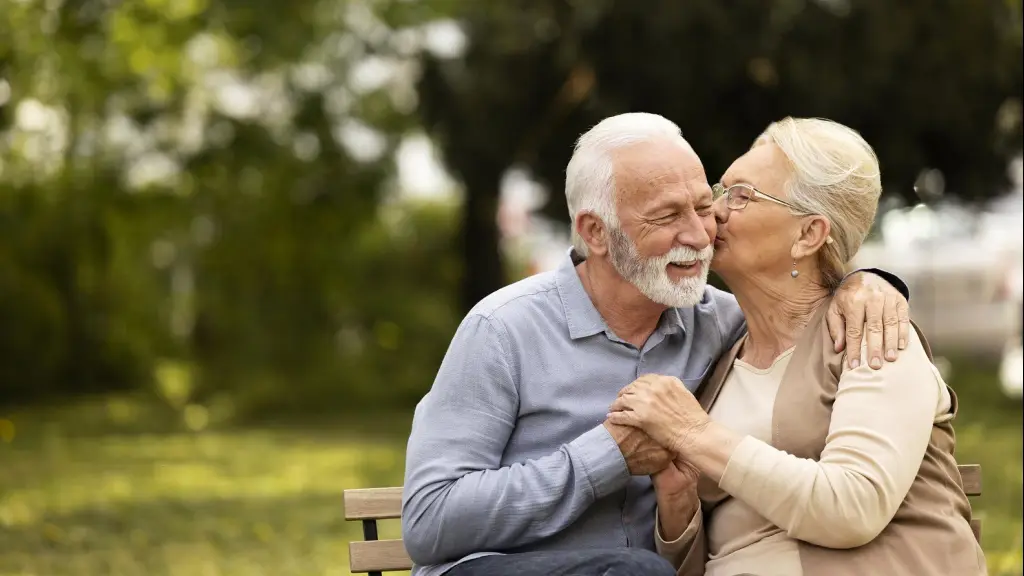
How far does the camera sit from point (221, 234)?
1883cm

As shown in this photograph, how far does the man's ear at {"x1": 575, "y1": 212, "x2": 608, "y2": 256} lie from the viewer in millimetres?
3240

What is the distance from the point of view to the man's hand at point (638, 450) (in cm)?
295

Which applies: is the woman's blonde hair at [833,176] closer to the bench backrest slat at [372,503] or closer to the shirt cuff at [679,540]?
the shirt cuff at [679,540]

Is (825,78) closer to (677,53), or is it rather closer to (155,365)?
(677,53)

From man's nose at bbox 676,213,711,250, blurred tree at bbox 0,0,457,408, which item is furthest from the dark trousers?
blurred tree at bbox 0,0,457,408

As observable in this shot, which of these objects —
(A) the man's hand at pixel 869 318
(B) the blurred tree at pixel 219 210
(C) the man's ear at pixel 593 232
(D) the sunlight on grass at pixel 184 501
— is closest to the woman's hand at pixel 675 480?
(A) the man's hand at pixel 869 318

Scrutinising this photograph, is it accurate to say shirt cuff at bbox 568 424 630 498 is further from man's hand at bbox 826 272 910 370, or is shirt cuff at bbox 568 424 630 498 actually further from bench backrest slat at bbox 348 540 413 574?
Answer: bench backrest slat at bbox 348 540 413 574

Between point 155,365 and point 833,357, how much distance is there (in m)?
18.3

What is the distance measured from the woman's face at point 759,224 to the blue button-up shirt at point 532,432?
0.25 meters

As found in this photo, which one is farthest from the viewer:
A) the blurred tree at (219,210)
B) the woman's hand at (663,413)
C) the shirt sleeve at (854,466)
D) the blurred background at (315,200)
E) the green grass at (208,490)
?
the blurred tree at (219,210)

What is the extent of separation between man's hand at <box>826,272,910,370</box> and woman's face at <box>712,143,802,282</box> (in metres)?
0.16

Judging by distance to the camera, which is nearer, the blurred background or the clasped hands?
the clasped hands

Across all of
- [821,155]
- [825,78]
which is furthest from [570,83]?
[821,155]

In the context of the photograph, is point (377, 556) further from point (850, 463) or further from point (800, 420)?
point (850, 463)
